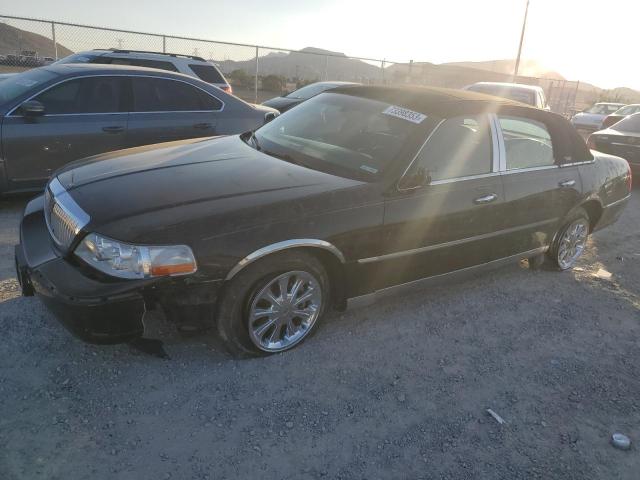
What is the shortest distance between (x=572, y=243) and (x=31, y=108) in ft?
18.1

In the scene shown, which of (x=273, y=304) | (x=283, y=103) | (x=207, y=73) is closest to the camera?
(x=273, y=304)

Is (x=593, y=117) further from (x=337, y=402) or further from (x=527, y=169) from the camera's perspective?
(x=337, y=402)

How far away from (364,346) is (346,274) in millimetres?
538

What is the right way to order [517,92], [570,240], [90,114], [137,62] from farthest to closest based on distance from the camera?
[517,92]
[137,62]
[90,114]
[570,240]

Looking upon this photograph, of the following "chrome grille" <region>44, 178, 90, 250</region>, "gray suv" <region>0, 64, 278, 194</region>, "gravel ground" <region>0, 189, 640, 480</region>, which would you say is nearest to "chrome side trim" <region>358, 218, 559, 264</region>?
"gravel ground" <region>0, 189, 640, 480</region>

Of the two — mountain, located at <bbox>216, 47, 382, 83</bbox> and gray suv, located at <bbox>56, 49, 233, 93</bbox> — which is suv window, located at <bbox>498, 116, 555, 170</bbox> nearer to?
gray suv, located at <bbox>56, 49, 233, 93</bbox>

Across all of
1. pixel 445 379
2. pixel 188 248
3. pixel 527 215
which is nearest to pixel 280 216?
pixel 188 248

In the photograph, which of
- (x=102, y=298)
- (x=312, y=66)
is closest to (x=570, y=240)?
(x=102, y=298)

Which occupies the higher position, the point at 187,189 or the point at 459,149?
the point at 459,149

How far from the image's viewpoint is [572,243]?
507 centimetres

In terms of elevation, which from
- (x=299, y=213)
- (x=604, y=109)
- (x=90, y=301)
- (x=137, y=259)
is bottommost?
(x=90, y=301)

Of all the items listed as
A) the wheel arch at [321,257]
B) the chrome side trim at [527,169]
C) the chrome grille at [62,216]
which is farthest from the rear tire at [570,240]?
the chrome grille at [62,216]

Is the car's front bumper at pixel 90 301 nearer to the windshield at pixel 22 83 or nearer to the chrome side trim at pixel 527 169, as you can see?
the chrome side trim at pixel 527 169

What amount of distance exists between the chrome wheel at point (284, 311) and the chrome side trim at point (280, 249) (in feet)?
0.64
